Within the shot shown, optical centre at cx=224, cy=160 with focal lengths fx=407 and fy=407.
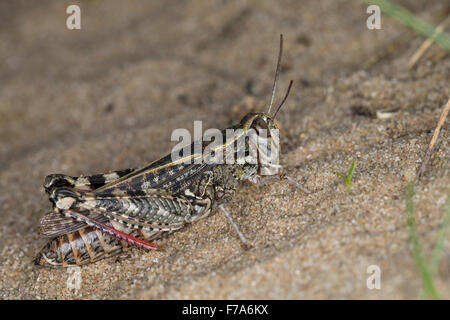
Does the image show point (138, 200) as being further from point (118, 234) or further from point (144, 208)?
point (118, 234)

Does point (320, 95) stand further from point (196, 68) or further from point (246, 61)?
point (196, 68)

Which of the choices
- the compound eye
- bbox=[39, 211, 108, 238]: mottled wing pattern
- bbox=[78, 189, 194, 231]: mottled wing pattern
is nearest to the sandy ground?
bbox=[78, 189, 194, 231]: mottled wing pattern

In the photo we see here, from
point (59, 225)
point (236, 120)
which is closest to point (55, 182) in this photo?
point (59, 225)

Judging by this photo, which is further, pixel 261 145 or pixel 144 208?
pixel 261 145

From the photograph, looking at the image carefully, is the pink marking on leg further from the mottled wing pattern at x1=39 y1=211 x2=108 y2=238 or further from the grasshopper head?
the grasshopper head

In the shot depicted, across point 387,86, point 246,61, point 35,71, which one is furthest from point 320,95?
point 35,71

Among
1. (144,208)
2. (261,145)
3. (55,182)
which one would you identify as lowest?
(144,208)
